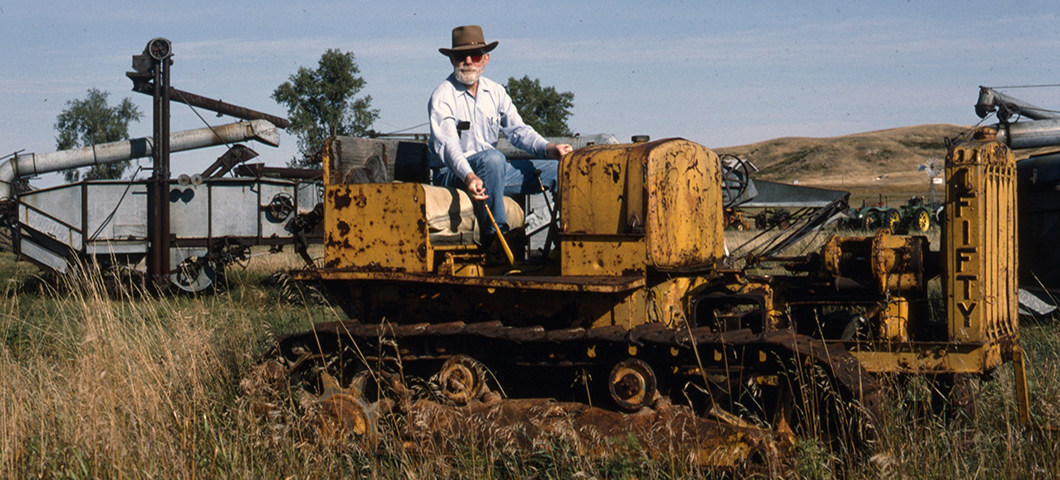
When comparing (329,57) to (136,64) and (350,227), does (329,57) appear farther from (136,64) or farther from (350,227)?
(350,227)

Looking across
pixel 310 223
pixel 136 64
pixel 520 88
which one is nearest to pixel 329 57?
pixel 520 88

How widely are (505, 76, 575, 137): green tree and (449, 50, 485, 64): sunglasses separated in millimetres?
47522

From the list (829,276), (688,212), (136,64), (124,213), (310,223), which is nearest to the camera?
(688,212)

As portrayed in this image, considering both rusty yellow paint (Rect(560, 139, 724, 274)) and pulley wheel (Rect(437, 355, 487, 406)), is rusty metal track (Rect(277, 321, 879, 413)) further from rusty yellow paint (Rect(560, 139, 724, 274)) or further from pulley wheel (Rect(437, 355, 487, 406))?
rusty yellow paint (Rect(560, 139, 724, 274))

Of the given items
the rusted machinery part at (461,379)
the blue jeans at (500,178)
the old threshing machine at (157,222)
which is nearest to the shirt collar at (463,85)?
the blue jeans at (500,178)

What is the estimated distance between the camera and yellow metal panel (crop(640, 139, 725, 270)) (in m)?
4.64

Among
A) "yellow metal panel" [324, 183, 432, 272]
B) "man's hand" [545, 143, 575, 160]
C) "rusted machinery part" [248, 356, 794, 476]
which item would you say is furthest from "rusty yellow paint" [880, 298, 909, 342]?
"yellow metal panel" [324, 183, 432, 272]

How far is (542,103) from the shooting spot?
54.2 metres

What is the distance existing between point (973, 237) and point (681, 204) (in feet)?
4.80

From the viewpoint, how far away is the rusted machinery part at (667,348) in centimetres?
393

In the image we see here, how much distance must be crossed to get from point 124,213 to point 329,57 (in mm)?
31610

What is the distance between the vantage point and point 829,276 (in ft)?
17.3

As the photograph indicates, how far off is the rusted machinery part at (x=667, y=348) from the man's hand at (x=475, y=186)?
806mm

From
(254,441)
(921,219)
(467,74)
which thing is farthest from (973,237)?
(921,219)
